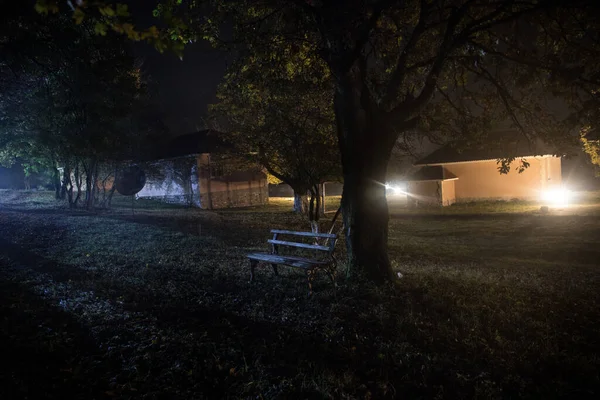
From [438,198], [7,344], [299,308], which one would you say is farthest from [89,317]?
[438,198]

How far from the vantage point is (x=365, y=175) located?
7766 mm

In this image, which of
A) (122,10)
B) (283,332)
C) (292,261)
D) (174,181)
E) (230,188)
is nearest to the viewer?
(122,10)

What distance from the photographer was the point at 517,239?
16875 mm

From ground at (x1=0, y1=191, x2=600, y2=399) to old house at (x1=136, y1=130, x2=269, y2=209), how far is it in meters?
23.0

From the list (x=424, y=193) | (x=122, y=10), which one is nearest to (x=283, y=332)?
(x=122, y=10)

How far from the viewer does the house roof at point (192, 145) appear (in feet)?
109

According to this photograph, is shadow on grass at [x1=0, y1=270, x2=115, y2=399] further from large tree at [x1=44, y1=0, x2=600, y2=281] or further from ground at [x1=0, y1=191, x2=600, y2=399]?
large tree at [x1=44, y1=0, x2=600, y2=281]

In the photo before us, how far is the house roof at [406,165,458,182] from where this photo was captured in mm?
36781

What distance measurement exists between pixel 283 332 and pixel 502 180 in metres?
37.0

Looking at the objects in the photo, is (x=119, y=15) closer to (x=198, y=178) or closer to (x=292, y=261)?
(x=292, y=261)

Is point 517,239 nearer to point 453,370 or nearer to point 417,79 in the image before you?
point 417,79

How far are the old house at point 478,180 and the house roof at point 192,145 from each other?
1861 centimetres

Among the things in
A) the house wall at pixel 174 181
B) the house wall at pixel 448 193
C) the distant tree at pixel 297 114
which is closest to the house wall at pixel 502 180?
the house wall at pixel 448 193

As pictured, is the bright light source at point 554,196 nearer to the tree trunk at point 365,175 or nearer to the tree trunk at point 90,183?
the tree trunk at point 365,175
